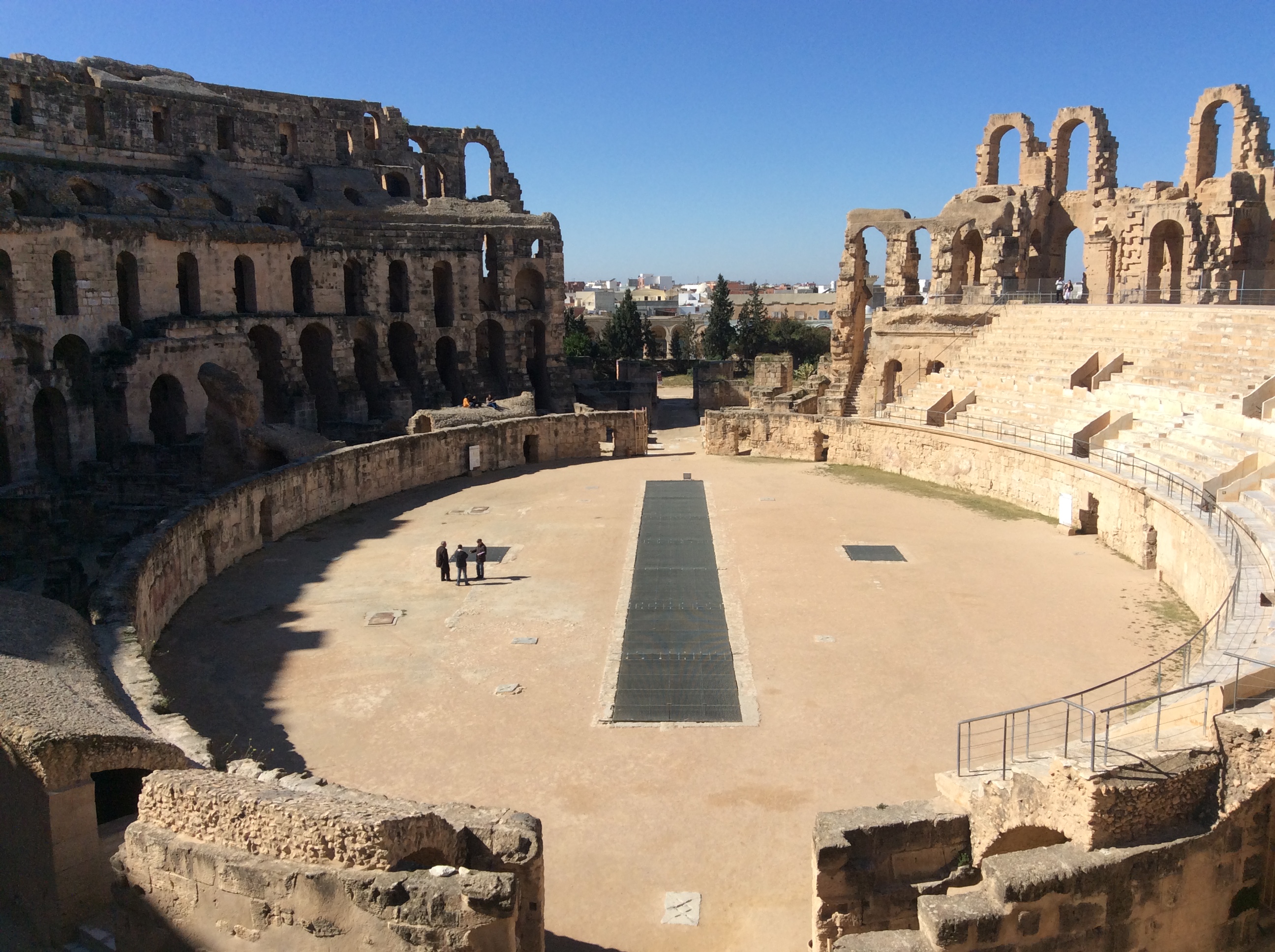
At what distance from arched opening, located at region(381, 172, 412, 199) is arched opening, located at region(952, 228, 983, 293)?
20.9m

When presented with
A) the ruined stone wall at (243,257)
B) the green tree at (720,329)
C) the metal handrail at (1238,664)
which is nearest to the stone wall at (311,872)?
the metal handrail at (1238,664)

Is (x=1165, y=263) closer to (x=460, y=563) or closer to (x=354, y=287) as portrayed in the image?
(x=460, y=563)

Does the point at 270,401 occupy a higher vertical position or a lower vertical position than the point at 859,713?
higher

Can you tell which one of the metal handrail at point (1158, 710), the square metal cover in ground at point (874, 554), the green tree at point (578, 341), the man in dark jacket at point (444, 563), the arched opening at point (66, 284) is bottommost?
the square metal cover in ground at point (874, 554)

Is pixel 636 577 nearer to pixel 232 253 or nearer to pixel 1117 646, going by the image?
pixel 1117 646

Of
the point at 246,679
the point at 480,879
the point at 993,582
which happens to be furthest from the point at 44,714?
the point at 993,582

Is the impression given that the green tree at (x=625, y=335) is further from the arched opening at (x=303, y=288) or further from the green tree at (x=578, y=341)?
the arched opening at (x=303, y=288)

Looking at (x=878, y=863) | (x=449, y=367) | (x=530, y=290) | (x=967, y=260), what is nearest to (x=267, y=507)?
(x=878, y=863)

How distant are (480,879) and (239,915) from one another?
1477 mm

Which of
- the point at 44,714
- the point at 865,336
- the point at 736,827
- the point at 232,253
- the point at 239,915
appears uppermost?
the point at 232,253

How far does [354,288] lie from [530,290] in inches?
325

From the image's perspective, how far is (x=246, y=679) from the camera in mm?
12672

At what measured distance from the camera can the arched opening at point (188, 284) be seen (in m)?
29.0

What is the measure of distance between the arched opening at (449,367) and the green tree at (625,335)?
774 inches
